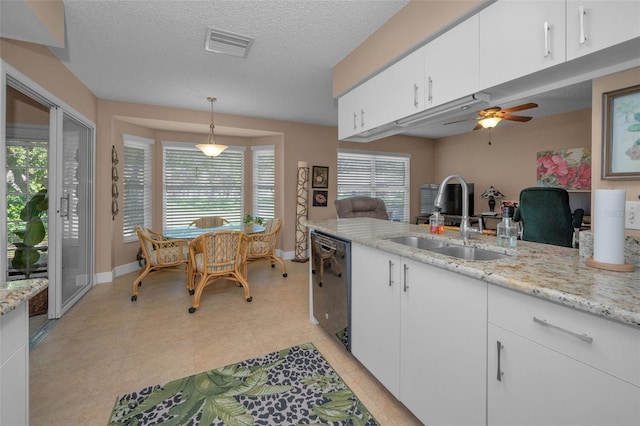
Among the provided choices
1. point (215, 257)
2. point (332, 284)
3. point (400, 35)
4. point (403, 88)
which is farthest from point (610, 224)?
point (215, 257)

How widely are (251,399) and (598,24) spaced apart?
2.50 meters

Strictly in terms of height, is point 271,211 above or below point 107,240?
above

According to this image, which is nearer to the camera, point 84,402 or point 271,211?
point 84,402

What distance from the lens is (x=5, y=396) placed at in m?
0.95

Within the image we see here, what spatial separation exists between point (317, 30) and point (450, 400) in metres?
2.65

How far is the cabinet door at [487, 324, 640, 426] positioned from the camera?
77 centimetres

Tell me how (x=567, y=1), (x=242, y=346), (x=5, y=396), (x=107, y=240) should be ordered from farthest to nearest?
(x=107, y=240) < (x=242, y=346) < (x=567, y=1) < (x=5, y=396)

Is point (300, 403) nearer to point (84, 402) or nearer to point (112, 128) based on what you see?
point (84, 402)

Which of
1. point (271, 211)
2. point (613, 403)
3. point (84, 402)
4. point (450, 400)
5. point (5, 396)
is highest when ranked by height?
point (271, 211)

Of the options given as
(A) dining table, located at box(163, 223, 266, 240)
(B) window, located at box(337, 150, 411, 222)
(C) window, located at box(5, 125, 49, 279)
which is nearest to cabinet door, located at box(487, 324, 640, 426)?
(A) dining table, located at box(163, 223, 266, 240)

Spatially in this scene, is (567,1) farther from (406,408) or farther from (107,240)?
(107,240)

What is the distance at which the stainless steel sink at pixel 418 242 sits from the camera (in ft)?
Answer: 6.36

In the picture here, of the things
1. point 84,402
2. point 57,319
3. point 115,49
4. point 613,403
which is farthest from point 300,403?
point 115,49

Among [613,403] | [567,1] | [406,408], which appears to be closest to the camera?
→ [613,403]
